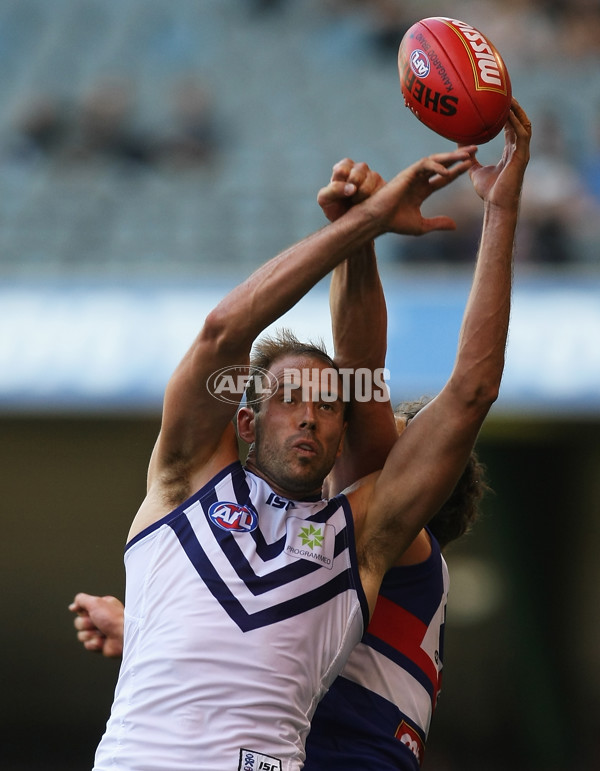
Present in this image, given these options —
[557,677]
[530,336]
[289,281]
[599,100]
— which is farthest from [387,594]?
[599,100]

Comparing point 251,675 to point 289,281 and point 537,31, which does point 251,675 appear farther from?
point 537,31

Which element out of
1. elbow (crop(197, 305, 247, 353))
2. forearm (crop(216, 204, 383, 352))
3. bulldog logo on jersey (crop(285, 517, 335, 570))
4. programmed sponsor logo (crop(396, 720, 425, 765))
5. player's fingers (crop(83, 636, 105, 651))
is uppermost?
forearm (crop(216, 204, 383, 352))

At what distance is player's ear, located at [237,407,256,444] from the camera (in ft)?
12.3

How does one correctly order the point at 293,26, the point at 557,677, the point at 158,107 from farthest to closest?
the point at 293,26 < the point at 158,107 < the point at 557,677

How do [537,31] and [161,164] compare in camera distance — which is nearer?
[161,164]

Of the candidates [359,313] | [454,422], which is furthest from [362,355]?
[454,422]

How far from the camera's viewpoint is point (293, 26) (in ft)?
50.3

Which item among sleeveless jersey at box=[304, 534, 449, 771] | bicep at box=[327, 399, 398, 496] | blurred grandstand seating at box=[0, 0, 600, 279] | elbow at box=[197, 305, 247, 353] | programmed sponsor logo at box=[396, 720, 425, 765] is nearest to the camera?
elbow at box=[197, 305, 247, 353]

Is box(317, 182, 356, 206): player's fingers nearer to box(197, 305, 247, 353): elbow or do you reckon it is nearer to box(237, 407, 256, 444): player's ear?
box(197, 305, 247, 353): elbow

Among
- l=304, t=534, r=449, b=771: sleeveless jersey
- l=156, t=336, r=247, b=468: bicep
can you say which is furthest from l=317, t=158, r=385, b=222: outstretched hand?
l=304, t=534, r=449, b=771: sleeveless jersey

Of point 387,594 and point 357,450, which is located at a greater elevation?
point 357,450

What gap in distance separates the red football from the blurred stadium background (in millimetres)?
4774

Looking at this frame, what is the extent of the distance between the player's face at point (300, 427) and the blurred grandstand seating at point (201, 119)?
5794mm

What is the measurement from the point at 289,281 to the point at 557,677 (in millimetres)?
8676
